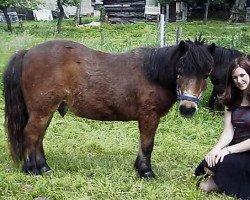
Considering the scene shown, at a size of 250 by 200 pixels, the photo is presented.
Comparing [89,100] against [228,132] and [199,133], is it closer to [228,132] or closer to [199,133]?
[228,132]

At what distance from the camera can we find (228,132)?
13.8 feet

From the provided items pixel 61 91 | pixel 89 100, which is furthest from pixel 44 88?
pixel 89 100

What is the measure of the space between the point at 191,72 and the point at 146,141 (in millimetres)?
912

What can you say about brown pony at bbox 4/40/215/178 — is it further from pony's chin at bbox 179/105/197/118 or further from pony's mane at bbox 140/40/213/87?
pony's chin at bbox 179/105/197/118

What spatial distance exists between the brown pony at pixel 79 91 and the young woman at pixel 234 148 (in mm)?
577

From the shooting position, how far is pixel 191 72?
410 cm

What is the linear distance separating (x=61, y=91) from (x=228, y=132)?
5.43ft

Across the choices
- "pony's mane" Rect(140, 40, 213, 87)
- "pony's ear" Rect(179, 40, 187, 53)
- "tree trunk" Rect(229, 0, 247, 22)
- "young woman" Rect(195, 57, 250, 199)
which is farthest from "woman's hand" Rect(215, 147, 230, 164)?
"tree trunk" Rect(229, 0, 247, 22)

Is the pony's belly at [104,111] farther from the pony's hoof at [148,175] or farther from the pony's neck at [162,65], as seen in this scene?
the pony's hoof at [148,175]

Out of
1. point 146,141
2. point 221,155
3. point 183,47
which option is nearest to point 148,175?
point 146,141

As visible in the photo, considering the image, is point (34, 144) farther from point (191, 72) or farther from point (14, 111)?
point (191, 72)

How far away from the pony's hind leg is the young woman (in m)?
1.61

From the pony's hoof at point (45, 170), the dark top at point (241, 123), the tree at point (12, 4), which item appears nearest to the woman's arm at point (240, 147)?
the dark top at point (241, 123)

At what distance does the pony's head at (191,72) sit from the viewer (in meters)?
4.08
